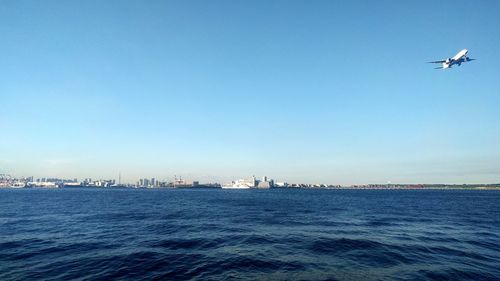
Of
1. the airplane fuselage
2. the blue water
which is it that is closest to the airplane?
the airplane fuselage

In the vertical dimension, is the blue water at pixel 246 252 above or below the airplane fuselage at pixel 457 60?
below

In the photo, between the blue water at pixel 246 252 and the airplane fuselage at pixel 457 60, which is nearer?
the blue water at pixel 246 252

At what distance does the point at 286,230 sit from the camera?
35.2 metres

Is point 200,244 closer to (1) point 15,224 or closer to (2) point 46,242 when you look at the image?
(2) point 46,242

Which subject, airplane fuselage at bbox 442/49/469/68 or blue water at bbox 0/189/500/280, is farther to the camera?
airplane fuselage at bbox 442/49/469/68

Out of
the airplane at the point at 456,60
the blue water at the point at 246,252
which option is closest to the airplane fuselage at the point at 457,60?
the airplane at the point at 456,60

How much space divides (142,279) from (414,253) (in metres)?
23.9

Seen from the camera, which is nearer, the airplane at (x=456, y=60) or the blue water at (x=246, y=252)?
the blue water at (x=246, y=252)

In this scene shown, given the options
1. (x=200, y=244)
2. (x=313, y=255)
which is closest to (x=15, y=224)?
(x=200, y=244)

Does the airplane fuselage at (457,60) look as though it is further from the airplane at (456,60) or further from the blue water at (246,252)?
the blue water at (246,252)

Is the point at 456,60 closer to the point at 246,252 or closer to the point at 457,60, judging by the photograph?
the point at 457,60

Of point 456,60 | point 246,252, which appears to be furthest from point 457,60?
point 246,252

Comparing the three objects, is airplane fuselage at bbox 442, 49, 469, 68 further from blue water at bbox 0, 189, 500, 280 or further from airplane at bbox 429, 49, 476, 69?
blue water at bbox 0, 189, 500, 280

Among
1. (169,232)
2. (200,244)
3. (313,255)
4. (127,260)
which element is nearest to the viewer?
(127,260)
